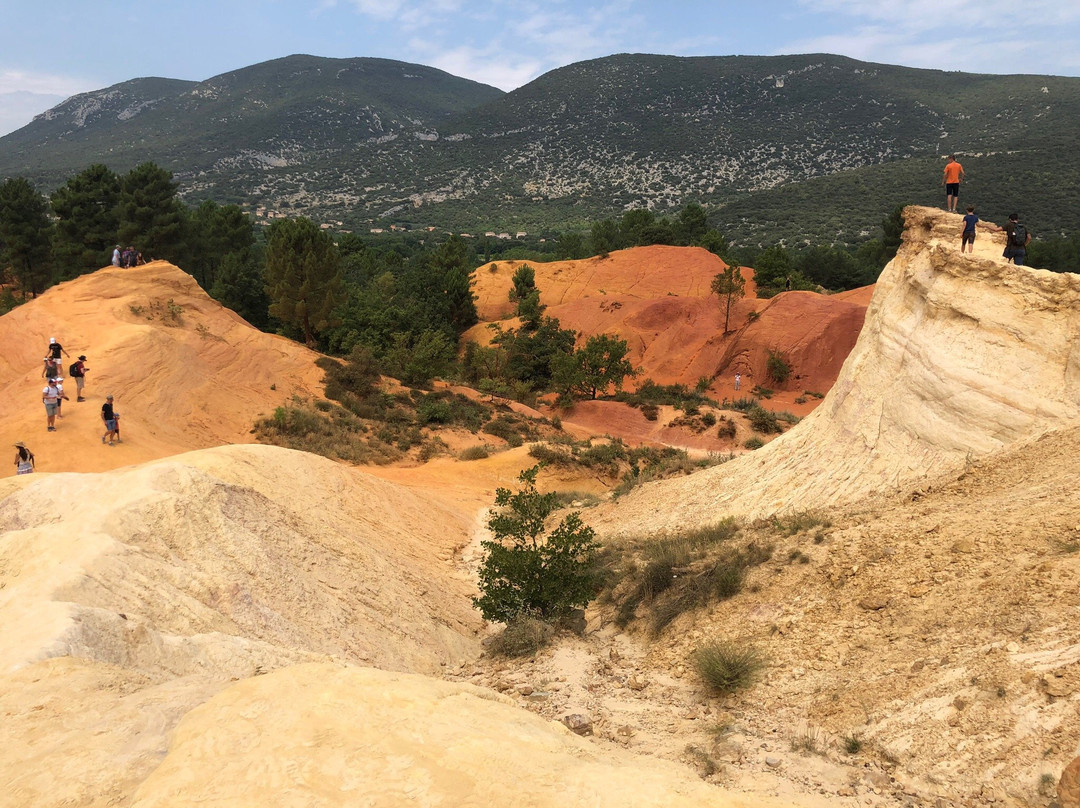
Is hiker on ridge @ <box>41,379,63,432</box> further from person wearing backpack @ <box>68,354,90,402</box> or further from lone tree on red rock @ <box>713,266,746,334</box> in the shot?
lone tree on red rock @ <box>713,266,746,334</box>

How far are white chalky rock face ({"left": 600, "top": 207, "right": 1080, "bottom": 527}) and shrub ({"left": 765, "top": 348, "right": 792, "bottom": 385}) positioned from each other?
25321mm

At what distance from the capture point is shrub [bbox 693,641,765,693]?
7098mm

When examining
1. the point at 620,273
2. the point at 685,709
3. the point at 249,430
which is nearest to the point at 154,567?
the point at 685,709

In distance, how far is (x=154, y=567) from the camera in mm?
8156

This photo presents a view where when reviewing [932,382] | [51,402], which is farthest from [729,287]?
[51,402]

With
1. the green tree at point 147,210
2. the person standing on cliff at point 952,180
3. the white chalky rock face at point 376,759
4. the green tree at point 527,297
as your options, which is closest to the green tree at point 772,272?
the green tree at point 527,297

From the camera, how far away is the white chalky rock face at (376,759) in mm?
3826

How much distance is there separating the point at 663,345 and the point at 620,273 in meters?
13.6

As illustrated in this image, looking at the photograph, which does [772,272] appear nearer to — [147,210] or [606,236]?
[606,236]

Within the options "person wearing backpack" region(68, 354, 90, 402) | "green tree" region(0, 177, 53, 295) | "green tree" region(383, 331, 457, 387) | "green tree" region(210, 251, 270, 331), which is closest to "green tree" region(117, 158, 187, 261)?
"green tree" region(210, 251, 270, 331)

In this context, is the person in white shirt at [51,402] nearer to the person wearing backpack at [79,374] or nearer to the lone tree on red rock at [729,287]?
the person wearing backpack at [79,374]

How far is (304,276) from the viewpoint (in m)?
30.0

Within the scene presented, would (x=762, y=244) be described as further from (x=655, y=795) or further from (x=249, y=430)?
(x=655, y=795)

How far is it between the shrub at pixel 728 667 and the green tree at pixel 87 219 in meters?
36.5
